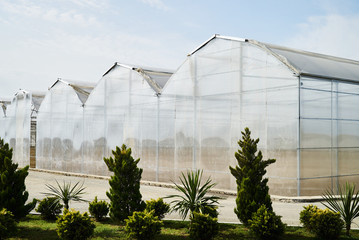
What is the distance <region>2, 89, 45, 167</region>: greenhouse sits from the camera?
3806cm

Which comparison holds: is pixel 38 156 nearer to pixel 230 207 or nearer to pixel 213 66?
pixel 213 66

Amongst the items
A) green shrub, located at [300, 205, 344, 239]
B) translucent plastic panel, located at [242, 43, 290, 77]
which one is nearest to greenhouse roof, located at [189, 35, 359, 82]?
translucent plastic panel, located at [242, 43, 290, 77]

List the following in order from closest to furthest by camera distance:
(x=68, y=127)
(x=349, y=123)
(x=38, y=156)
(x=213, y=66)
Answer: (x=349, y=123)
(x=213, y=66)
(x=68, y=127)
(x=38, y=156)

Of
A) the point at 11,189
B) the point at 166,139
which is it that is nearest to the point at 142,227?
the point at 11,189

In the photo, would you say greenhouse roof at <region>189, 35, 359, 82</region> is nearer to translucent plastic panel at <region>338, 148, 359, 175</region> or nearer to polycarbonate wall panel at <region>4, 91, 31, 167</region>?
translucent plastic panel at <region>338, 148, 359, 175</region>

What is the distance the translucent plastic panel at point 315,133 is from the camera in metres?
18.3

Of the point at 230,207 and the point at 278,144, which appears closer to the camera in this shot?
the point at 230,207

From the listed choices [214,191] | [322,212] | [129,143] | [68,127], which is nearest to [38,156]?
[68,127]

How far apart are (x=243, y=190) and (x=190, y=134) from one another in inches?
486

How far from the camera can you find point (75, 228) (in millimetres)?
9742

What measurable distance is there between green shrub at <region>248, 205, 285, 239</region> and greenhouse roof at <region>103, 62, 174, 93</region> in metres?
16.1

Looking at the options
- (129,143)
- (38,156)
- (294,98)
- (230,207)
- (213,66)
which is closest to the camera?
(230,207)

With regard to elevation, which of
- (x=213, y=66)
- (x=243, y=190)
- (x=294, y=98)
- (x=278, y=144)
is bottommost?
(x=243, y=190)

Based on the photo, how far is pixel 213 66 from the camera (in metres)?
22.0
